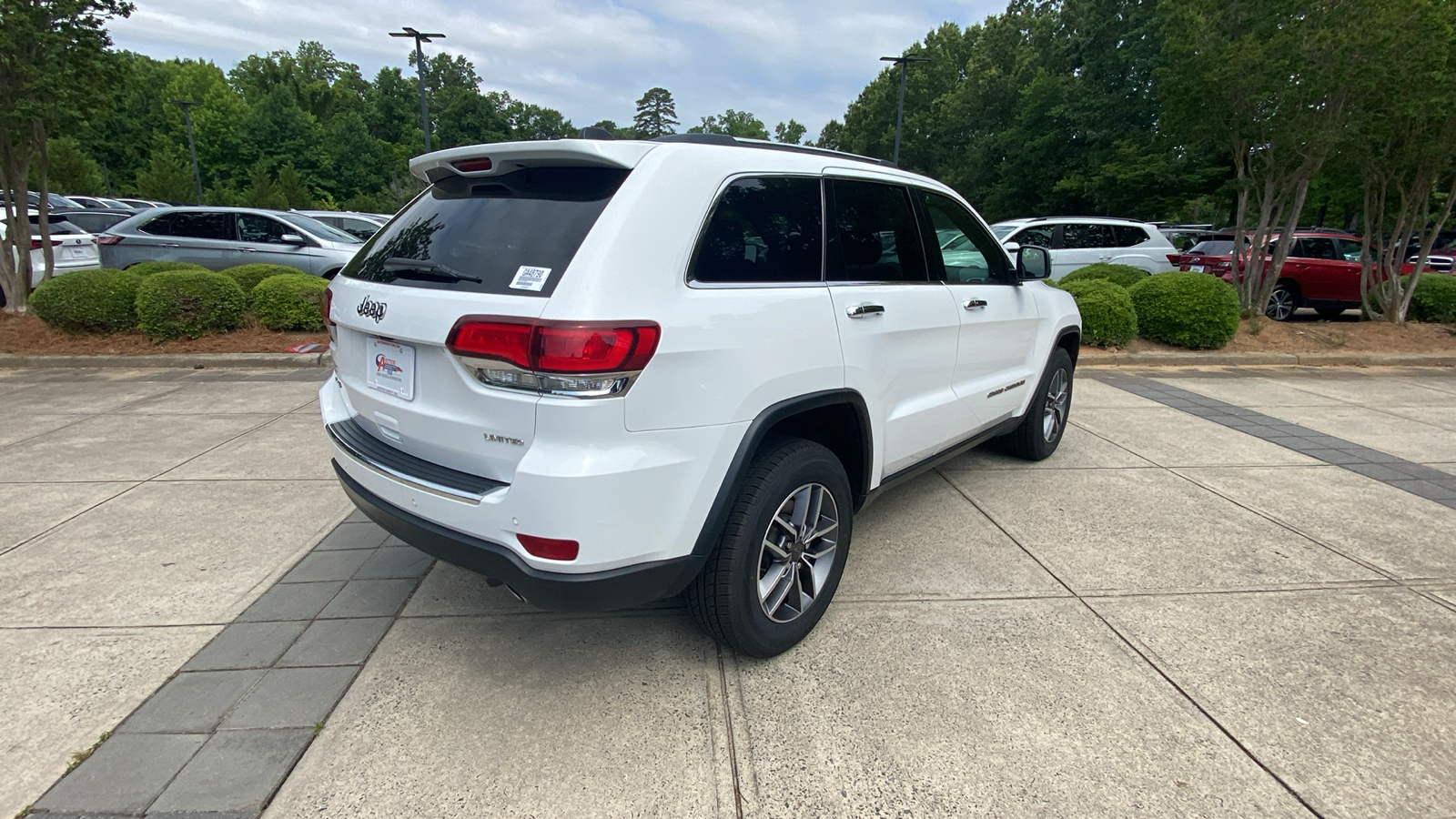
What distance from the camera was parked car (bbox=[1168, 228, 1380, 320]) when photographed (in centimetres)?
1238

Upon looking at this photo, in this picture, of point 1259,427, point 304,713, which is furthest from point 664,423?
point 1259,427

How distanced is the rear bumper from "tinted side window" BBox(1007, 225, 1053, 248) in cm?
1128

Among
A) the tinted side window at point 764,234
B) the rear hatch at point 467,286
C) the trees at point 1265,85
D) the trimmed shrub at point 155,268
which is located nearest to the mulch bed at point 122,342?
the trimmed shrub at point 155,268

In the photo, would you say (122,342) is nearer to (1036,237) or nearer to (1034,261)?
(1034,261)

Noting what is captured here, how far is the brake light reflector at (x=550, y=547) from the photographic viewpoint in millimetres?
2094

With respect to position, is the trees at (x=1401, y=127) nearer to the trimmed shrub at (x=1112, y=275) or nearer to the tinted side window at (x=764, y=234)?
the trimmed shrub at (x=1112, y=275)

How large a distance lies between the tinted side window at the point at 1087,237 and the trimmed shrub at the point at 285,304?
11.4 m

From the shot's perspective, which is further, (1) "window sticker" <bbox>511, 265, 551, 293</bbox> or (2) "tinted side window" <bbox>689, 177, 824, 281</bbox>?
(2) "tinted side window" <bbox>689, 177, 824, 281</bbox>

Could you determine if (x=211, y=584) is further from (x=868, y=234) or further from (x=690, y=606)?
(x=868, y=234)

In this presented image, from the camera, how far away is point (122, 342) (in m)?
7.98

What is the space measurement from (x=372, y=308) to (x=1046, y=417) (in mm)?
4260

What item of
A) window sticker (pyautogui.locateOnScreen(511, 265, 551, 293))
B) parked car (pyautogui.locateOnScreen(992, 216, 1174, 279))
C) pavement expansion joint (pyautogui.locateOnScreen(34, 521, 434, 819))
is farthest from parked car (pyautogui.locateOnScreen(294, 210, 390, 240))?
window sticker (pyautogui.locateOnScreen(511, 265, 551, 293))

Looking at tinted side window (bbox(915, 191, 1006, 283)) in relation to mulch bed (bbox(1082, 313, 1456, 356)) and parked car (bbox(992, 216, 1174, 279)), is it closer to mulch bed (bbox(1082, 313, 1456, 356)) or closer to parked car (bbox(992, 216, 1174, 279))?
mulch bed (bbox(1082, 313, 1456, 356))

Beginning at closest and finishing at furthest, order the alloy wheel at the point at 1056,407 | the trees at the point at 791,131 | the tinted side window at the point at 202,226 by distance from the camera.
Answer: the alloy wheel at the point at 1056,407 < the tinted side window at the point at 202,226 < the trees at the point at 791,131
